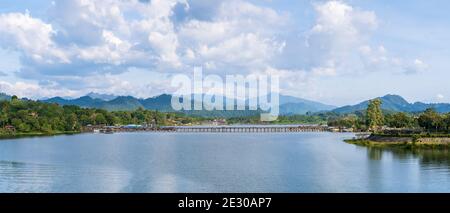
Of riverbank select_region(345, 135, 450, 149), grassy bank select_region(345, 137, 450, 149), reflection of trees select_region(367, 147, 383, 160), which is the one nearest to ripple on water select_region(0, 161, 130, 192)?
reflection of trees select_region(367, 147, 383, 160)

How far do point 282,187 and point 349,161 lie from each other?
57.8 feet

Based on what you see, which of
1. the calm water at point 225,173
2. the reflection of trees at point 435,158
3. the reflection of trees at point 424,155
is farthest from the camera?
the reflection of trees at point 424,155

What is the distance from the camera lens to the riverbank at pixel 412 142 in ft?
186

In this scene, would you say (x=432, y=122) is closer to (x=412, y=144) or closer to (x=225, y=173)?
(x=412, y=144)

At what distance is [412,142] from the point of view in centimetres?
5909

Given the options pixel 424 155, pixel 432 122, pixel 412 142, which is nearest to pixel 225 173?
pixel 424 155

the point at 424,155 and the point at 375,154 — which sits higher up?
the point at 424,155

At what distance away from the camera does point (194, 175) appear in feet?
112

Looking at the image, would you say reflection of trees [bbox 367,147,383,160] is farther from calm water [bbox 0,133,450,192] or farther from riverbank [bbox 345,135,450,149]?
riverbank [bbox 345,135,450,149]

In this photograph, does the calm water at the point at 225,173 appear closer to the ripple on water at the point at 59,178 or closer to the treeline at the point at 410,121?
the ripple on water at the point at 59,178

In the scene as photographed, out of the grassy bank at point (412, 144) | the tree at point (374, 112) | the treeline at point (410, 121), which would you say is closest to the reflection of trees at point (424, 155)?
the grassy bank at point (412, 144)

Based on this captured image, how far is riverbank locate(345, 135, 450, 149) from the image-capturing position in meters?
56.8
